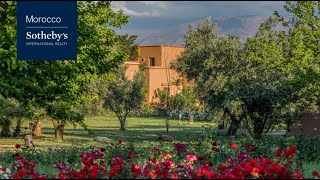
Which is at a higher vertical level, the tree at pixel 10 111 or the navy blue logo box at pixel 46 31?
the navy blue logo box at pixel 46 31

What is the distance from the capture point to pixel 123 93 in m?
48.0

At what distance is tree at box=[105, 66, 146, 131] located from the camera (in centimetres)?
4800

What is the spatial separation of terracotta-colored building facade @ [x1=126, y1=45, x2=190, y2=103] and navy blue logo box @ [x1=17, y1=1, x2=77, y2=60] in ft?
207

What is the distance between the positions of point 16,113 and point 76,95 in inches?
522

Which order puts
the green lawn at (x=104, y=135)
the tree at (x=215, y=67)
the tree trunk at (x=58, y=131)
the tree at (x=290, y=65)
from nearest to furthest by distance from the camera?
the tree at (x=290, y=65) → the green lawn at (x=104, y=135) → the tree trunk at (x=58, y=131) → the tree at (x=215, y=67)

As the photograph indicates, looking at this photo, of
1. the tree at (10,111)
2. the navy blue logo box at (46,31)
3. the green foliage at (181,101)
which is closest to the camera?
the navy blue logo box at (46,31)

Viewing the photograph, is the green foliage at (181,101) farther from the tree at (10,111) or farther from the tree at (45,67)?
the tree at (45,67)

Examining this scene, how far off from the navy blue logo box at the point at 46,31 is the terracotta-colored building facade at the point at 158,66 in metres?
63.0

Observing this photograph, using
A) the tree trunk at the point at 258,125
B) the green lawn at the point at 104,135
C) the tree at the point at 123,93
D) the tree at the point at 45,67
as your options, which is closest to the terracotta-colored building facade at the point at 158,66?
the green lawn at the point at 104,135

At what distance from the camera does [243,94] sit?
29375mm

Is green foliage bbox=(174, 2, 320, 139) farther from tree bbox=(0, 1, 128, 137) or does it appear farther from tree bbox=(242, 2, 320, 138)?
tree bbox=(0, 1, 128, 137)

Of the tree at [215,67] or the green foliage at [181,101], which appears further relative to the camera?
the green foliage at [181,101]

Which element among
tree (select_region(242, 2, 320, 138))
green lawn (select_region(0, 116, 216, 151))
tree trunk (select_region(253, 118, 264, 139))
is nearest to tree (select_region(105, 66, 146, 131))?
green lawn (select_region(0, 116, 216, 151))

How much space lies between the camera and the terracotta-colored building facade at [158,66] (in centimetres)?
8212
